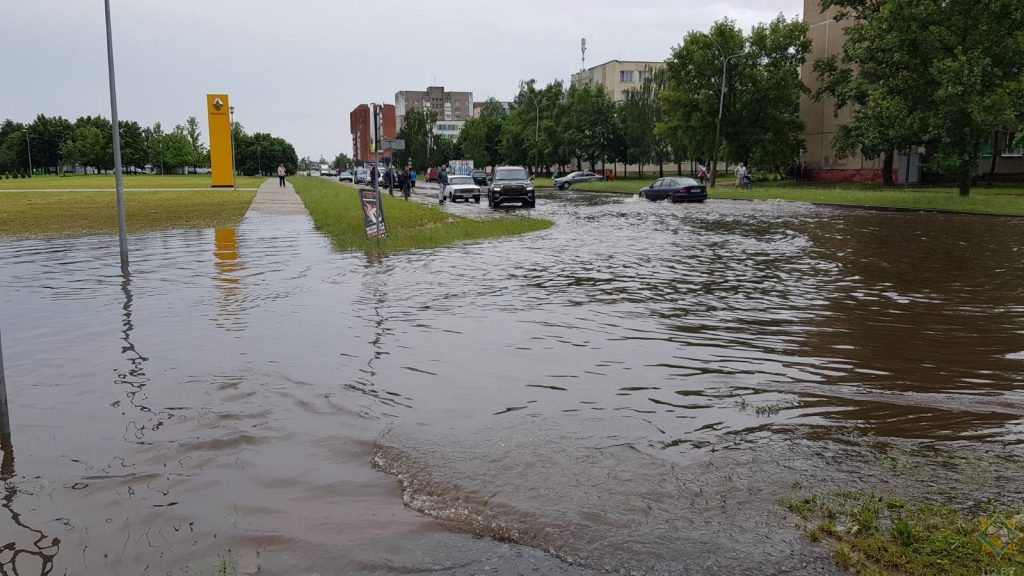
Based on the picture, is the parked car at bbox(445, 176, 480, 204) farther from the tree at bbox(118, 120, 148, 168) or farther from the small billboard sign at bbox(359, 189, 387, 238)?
the tree at bbox(118, 120, 148, 168)

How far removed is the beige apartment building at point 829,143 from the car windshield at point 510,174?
84.2 feet

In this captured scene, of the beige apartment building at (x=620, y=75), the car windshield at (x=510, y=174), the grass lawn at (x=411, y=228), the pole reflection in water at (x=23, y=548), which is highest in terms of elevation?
the beige apartment building at (x=620, y=75)

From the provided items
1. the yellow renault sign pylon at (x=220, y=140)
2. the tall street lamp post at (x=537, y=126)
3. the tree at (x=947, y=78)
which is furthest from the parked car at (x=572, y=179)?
the tree at (x=947, y=78)

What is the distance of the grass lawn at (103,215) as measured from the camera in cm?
2434

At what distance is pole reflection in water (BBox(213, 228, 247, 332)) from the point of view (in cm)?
980

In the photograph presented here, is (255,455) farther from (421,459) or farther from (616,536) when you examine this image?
(616,536)

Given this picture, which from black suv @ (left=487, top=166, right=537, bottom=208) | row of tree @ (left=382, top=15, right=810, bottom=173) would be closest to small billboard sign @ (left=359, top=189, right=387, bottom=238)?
black suv @ (left=487, top=166, right=537, bottom=208)

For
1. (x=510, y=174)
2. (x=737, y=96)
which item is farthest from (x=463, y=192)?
(x=737, y=96)

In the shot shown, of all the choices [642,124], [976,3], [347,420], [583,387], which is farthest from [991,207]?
[642,124]

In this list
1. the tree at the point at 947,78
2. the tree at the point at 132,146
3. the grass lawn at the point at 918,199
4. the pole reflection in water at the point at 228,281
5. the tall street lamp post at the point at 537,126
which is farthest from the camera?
the tree at the point at 132,146

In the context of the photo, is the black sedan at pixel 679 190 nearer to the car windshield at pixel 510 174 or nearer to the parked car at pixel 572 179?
the car windshield at pixel 510 174

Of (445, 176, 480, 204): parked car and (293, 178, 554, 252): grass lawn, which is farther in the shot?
(445, 176, 480, 204): parked car

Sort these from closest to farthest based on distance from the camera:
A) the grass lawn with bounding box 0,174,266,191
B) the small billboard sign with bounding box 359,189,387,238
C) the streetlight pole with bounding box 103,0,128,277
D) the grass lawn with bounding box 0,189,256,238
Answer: the streetlight pole with bounding box 103,0,128,277
the small billboard sign with bounding box 359,189,387,238
the grass lawn with bounding box 0,189,256,238
the grass lawn with bounding box 0,174,266,191

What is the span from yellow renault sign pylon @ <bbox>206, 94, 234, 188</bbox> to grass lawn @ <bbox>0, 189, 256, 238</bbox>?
976 inches
